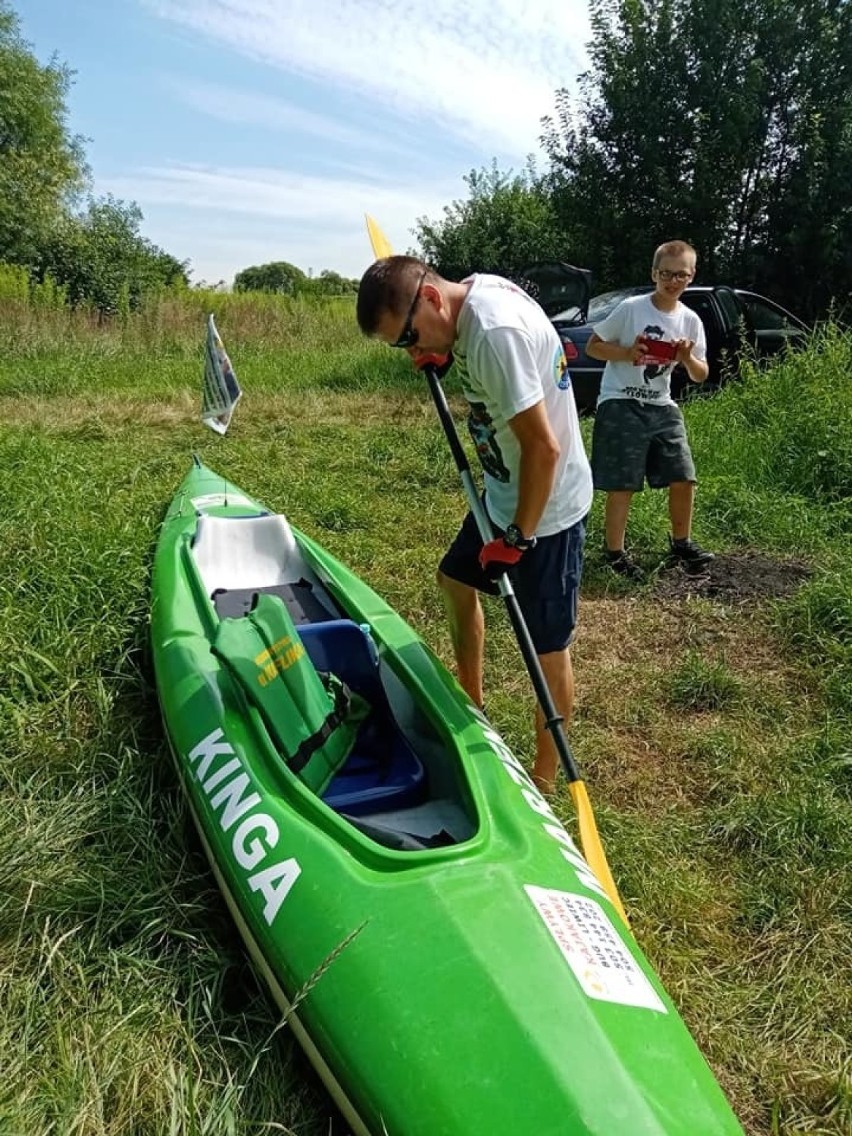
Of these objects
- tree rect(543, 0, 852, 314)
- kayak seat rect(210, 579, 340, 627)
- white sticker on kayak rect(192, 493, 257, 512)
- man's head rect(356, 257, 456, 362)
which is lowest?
kayak seat rect(210, 579, 340, 627)

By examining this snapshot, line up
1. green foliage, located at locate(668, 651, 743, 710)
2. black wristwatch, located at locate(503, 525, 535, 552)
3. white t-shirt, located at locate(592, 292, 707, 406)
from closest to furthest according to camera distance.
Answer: black wristwatch, located at locate(503, 525, 535, 552) < green foliage, located at locate(668, 651, 743, 710) < white t-shirt, located at locate(592, 292, 707, 406)

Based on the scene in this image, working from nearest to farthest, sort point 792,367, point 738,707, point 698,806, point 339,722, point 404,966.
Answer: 1. point 404,966
2. point 339,722
3. point 698,806
4. point 738,707
5. point 792,367

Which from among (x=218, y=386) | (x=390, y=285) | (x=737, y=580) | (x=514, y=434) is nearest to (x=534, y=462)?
(x=514, y=434)

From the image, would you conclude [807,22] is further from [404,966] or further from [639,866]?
[404,966]

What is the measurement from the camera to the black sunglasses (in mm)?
2271

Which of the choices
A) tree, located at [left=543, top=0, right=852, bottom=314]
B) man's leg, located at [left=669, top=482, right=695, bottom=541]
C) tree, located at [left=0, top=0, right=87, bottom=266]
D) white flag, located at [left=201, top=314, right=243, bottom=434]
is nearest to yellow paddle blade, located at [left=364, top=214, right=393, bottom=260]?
white flag, located at [left=201, top=314, right=243, bottom=434]

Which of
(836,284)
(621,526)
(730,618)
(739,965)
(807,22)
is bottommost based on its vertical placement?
(739,965)

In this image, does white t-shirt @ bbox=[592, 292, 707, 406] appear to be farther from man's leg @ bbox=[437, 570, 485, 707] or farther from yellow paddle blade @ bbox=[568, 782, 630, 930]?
yellow paddle blade @ bbox=[568, 782, 630, 930]

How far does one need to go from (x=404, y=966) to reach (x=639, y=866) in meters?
1.19

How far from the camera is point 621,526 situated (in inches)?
192

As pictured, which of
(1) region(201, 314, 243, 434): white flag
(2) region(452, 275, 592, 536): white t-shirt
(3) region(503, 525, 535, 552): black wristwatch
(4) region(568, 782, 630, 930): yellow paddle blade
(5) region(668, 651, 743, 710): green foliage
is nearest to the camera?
(2) region(452, 275, 592, 536): white t-shirt

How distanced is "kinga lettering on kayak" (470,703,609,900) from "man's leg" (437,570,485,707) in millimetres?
516

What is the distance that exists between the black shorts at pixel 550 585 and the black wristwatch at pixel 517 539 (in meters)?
0.13

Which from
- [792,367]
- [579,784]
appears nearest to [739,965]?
[579,784]
